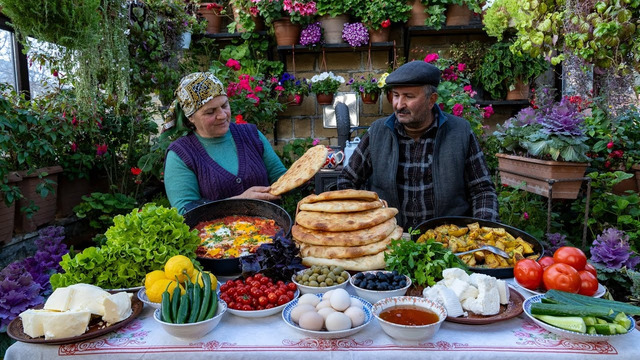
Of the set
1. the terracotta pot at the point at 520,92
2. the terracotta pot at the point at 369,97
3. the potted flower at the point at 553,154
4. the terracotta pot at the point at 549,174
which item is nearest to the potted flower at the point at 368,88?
the terracotta pot at the point at 369,97

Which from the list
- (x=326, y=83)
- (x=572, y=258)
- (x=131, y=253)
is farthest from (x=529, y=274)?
(x=326, y=83)

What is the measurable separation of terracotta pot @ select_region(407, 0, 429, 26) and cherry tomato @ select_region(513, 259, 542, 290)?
180 inches

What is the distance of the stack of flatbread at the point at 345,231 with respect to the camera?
78.1 inches

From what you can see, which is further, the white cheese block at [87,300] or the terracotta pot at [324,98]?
the terracotta pot at [324,98]

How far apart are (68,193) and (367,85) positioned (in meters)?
3.83

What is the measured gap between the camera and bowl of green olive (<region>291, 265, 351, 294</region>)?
1.75 meters

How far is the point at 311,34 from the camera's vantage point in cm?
563

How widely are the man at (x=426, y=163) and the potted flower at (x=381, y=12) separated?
2735 mm

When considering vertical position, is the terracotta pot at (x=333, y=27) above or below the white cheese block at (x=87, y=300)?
above

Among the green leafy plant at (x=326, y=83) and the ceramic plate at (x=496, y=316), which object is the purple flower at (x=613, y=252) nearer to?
the ceramic plate at (x=496, y=316)

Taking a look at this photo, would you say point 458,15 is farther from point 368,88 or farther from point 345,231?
point 345,231

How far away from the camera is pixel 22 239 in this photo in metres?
3.64

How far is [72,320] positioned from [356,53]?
5.31 metres

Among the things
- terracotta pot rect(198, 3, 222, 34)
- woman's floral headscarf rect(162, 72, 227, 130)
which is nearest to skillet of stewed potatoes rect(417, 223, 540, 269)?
woman's floral headscarf rect(162, 72, 227, 130)
